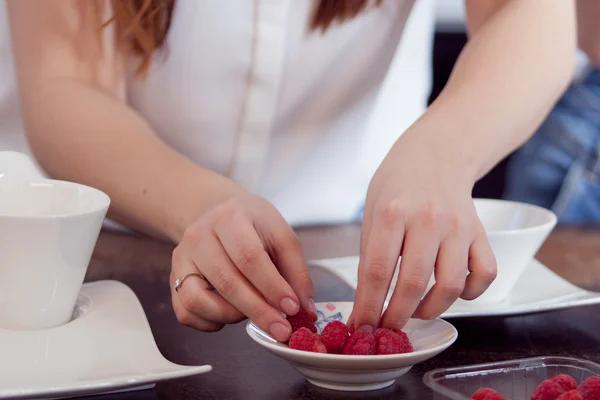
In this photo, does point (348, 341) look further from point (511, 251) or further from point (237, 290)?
point (511, 251)

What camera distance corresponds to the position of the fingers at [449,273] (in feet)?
2.15

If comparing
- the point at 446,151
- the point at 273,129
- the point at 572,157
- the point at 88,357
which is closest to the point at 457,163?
the point at 446,151

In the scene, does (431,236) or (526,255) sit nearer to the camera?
(431,236)

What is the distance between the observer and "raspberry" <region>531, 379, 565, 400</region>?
57 centimetres

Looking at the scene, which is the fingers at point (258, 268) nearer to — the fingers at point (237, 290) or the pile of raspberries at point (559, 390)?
the fingers at point (237, 290)

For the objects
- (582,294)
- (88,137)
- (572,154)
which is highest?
(88,137)

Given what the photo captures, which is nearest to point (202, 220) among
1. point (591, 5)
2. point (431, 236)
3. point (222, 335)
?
point (222, 335)

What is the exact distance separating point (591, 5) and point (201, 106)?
28.8 inches

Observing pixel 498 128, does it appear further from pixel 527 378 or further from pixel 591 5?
pixel 591 5

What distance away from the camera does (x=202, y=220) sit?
742mm

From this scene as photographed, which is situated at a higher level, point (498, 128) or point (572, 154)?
point (498, 128)

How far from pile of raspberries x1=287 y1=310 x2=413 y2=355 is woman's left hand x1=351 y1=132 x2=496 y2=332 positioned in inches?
1.0

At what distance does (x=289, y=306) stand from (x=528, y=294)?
0.28 metres

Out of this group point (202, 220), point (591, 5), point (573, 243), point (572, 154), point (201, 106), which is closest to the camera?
point (202, 220)
